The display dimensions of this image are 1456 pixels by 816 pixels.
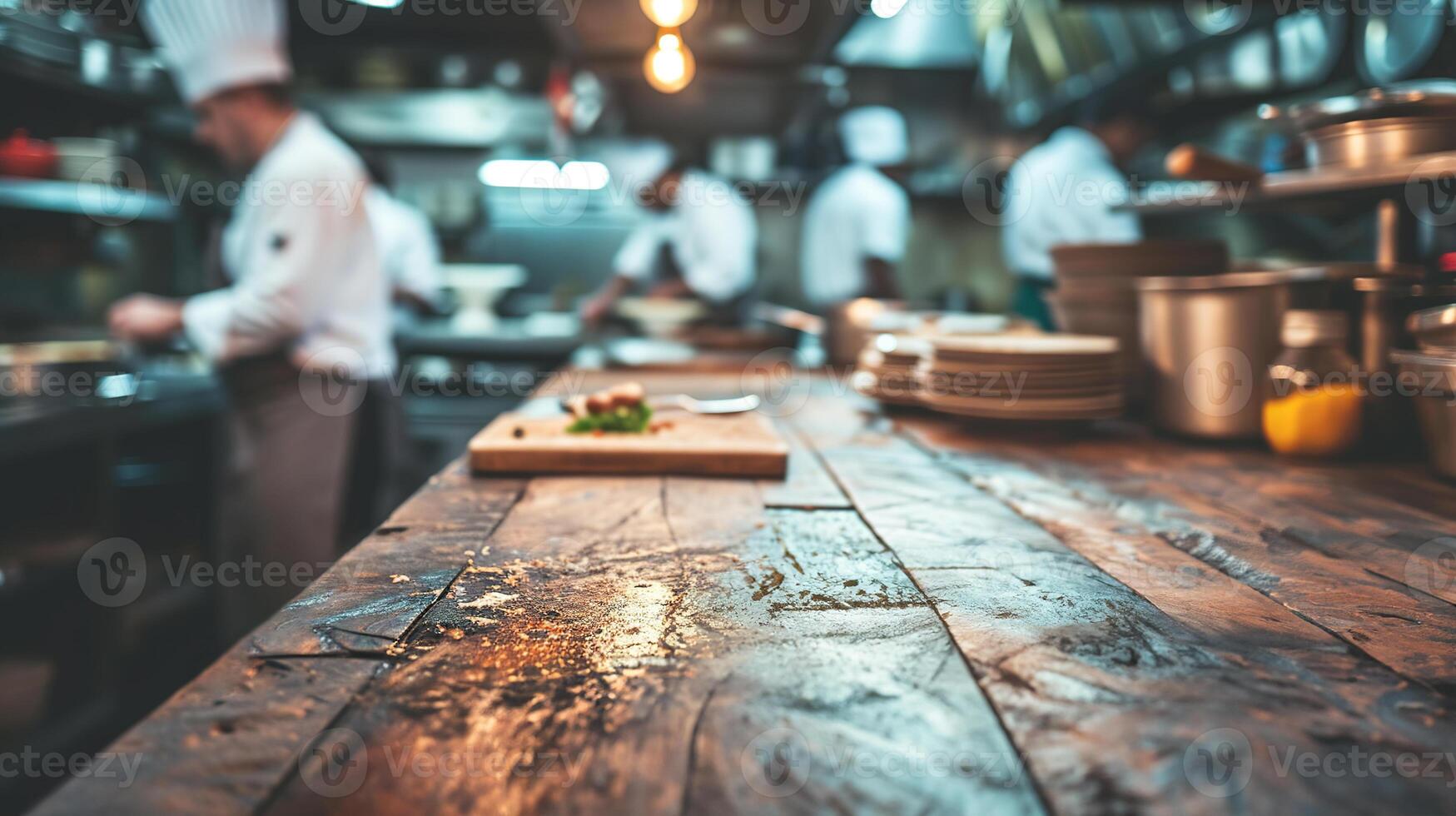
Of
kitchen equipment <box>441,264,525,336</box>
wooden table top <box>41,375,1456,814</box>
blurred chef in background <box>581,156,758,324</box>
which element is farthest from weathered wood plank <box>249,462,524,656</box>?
kitchen equipment <box>441,264,525,336</box>

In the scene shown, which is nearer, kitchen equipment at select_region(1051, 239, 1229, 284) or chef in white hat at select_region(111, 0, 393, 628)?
kitchen equipment at select_region(1051, 239, 1229, 284)

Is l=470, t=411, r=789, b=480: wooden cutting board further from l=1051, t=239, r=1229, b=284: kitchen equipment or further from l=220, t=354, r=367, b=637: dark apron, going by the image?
l=220, t=354, r=367, b=637: dark apron

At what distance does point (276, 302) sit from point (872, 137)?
3919 mm

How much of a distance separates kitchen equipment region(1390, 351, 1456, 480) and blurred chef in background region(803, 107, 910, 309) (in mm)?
3694

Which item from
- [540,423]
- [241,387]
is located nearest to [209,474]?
[241,387]

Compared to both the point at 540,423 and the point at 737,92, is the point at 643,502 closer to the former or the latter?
the point at 540,423

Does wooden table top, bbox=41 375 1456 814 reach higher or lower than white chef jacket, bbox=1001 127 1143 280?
lower

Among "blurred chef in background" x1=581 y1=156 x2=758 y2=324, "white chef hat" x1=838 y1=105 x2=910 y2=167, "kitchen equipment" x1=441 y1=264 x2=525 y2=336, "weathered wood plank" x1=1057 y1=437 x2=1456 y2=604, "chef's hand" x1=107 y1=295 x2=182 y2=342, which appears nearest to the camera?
"weathered wood plank" x1=1057 y1=437 x2=1456 y2=604

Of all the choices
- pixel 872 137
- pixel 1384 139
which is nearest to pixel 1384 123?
pixel 1384 139

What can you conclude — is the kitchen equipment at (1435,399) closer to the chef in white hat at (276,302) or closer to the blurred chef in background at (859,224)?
the chef in white hat at (276,302)

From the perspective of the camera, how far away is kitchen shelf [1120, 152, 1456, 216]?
1.23 meters

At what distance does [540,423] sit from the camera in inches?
55.5

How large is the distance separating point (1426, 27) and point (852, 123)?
10.6 feet

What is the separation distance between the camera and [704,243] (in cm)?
499
